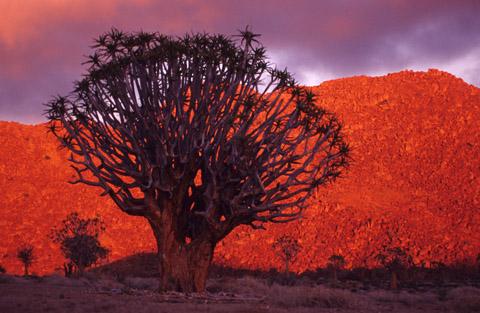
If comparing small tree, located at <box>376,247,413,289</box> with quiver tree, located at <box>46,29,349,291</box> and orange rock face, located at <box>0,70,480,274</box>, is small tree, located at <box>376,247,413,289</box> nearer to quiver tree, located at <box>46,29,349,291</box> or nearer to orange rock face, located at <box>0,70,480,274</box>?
orange rock face, located at <box>0,70,480,274</box>

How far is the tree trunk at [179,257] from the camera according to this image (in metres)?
12.9

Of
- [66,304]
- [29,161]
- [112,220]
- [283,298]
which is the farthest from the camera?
[29,161]

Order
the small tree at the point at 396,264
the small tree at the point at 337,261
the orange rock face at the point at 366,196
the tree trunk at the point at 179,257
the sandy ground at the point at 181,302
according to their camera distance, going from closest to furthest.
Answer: the sandy ground at the point at 181,302 → the tree trunk at the point at 179,257 → the small tree at the point at 396,264 → the small tree at the point at 337,261 → the orange rock face at the point at 366,196

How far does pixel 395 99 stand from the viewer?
181 ft

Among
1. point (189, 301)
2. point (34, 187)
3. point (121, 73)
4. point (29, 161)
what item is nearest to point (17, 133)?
point (29, 161)

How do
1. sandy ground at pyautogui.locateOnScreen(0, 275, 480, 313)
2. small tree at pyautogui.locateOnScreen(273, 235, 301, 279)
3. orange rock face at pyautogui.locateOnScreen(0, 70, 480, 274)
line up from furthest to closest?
orange rock face at pyautogui.locateOnScreen(0, 70, 480, 274), small tree at pyautogui.locateOnScreen(273, 235, 301, 279), sandy ground at pyautogui.locateOnScreen(0, 275, 480, 313)

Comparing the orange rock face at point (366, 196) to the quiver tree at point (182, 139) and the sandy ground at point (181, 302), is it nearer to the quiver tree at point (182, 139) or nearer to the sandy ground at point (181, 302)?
the sandy ground at point (181, 302)

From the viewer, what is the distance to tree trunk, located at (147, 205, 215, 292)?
12.9 meters

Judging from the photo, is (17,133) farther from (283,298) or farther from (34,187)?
(283,298)

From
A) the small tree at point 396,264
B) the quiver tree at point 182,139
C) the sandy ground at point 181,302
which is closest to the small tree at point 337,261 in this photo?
the small tree at point 396,264

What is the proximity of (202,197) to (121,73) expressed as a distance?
15.4 feet

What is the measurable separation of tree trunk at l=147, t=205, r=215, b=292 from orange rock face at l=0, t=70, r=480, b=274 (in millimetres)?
21188

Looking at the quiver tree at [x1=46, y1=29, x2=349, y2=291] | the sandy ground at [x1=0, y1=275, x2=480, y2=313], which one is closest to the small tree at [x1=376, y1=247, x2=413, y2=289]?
the sandy ground at [x1=0, y1=275, x2=480, y2=313]

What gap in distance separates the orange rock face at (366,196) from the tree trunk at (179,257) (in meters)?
21.2
